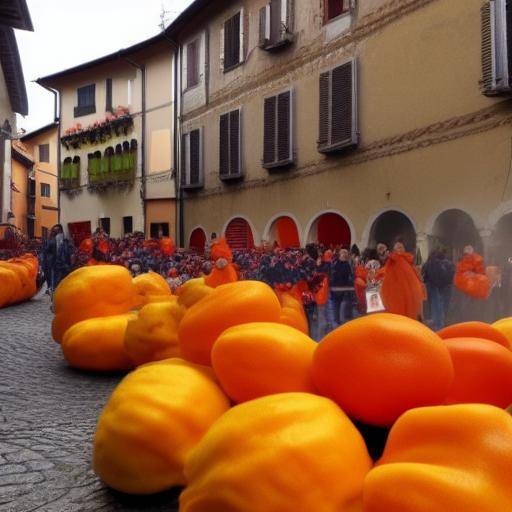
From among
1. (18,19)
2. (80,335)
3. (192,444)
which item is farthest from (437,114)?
(18,19)

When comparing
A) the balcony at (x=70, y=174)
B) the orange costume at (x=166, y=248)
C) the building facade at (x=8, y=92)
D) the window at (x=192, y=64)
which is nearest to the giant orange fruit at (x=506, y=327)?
the orange costume at (x=166, y=248)

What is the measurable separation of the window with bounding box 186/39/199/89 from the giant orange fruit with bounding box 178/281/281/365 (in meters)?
14.8

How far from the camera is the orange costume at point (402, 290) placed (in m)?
6.79

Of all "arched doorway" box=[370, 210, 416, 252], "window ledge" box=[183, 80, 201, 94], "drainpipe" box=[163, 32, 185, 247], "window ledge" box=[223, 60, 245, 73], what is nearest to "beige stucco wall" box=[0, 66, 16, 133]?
"drainpipe" box=[163, 32, 185, 247]

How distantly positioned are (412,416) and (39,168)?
39.6 metres

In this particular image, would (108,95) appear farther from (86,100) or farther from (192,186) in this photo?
(192,186)

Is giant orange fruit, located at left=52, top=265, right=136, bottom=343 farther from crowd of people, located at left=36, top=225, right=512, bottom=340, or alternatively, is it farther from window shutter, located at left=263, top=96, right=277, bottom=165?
window shutter, located at left=263, top=96, right=277, bottom=165

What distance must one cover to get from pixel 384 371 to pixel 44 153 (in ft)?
132

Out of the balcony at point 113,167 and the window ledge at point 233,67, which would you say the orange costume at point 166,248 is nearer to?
the window ledge at point 233,67

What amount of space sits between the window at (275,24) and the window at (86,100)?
434 inches

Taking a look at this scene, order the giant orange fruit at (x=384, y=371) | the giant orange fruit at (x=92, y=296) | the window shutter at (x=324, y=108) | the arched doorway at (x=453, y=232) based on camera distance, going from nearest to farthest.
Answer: the giant orange fruit at (x=384, y=371) → the giant orange fruit at (x=92, y=296) → the arched doorway at (x=453, y=232) → the window shutter at (x=324, y=108)

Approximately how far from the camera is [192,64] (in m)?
17.0

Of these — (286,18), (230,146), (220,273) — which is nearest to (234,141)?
(230,146)

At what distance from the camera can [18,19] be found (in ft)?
54.3
